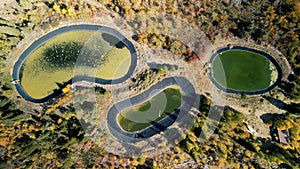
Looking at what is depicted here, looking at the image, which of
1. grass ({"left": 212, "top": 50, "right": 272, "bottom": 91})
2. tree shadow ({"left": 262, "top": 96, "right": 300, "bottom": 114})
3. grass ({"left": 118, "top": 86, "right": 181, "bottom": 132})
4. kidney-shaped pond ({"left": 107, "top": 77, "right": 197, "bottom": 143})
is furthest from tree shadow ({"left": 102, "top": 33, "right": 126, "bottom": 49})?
tree shadow ({"left": 262, "top": 96, "right": 300, "bottom": 114})

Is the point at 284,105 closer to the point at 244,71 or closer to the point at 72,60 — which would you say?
the point at 244,71

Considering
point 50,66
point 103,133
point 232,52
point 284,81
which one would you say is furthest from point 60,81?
point 284,81

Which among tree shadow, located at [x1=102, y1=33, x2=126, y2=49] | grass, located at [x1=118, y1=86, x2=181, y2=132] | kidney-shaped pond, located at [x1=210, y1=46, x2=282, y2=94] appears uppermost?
tree shadow, located at [x1=102, y1=33, x2=126, y2=49]

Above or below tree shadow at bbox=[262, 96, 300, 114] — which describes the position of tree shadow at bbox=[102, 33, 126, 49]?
above

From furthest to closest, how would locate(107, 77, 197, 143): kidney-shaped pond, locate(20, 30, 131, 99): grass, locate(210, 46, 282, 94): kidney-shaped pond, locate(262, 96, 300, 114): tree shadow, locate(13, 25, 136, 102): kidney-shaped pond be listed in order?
locate(20, 30, 131, 99): grass
locate(13, 25, 136, 102): kidney-shaped pond
locate(210, 46, 282, 94): kidney-shaped pond
locate(262, 96, 300, 114): tree shadow
locate(107, 77, 197, 143): kidney-shaped pond

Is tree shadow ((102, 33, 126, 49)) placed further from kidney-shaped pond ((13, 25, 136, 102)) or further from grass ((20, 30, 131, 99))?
grass ((20, 30, 131, 99))

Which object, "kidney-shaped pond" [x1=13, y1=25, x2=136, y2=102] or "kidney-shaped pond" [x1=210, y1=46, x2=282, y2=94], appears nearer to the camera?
"kidney-shaped pond" [x1=210, y1=46, x2=282, y2=94]
